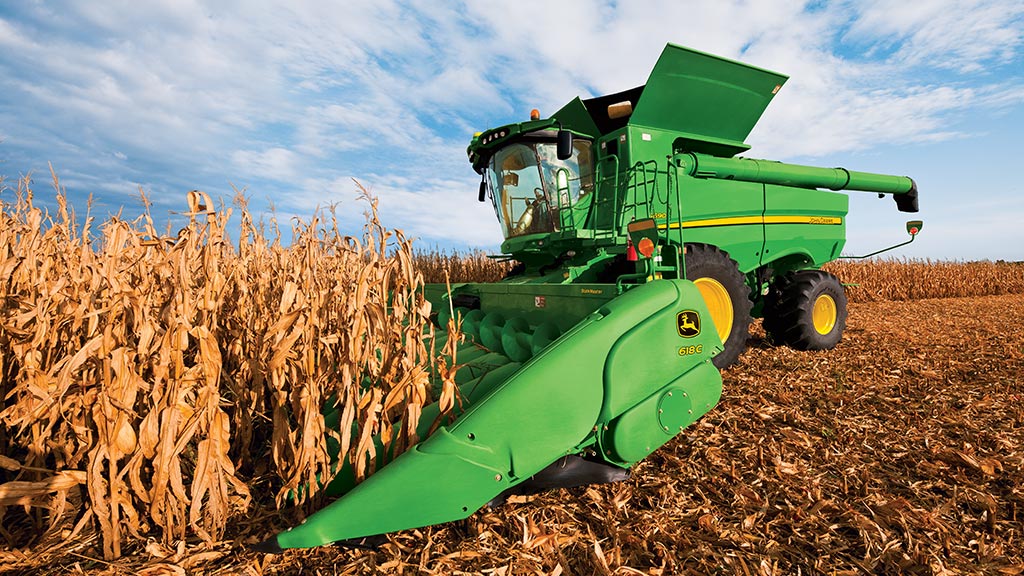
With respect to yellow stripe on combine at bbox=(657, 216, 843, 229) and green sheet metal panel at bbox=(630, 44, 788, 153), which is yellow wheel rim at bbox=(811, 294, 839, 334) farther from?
green sheet metal panel at bbox=(630, 44, 788, 153)

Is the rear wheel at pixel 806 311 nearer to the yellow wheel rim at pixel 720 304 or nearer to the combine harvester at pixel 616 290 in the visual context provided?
the combine harvester at pixel 616 290

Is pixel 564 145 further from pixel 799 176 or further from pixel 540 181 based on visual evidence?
pixel 799 176

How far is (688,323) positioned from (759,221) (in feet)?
13.5

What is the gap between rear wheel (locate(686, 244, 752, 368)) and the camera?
4395mm

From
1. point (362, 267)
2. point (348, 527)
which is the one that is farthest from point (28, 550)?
point (362, 267)

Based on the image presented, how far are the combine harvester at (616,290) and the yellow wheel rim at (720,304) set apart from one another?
0.04 ft

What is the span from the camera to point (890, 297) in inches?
586

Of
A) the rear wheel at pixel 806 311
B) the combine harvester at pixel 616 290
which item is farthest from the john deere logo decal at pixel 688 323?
the rear wheel at pixel 806 311

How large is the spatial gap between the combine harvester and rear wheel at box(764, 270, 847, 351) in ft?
0.07

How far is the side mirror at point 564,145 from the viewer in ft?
14.9

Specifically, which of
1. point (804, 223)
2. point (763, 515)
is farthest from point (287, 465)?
point (804, 223)

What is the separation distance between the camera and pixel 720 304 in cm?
451

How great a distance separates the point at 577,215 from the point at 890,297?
45.2 feet

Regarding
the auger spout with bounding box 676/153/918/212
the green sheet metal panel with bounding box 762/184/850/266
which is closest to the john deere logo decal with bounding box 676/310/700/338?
the auger spout with bounding box 676/153/918/212
